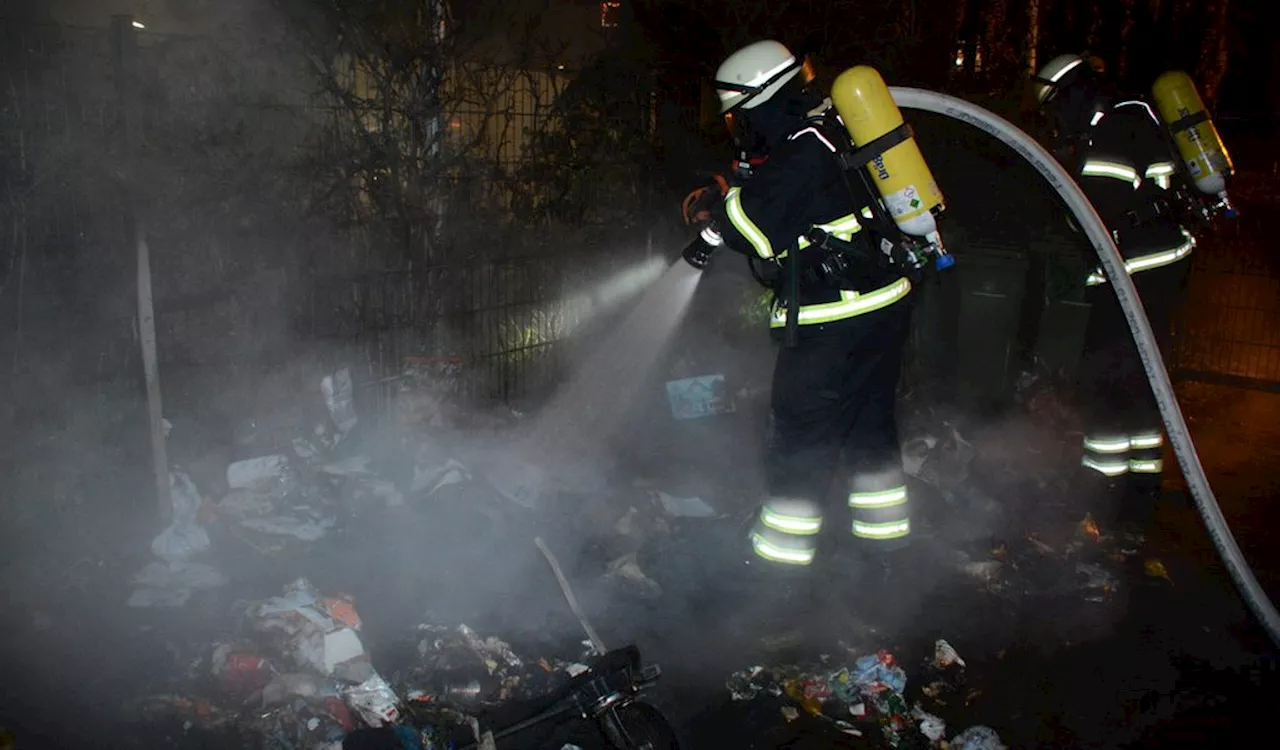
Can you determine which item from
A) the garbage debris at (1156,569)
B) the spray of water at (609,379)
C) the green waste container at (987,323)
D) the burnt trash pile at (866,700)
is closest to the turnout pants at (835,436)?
the burnt trash pile at (866,700)

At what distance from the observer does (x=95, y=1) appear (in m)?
9.13

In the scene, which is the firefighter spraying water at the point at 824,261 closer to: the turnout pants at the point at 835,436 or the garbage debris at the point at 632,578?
the turnout pants at the point at 835,436

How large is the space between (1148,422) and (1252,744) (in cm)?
214

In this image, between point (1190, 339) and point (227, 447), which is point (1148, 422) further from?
A: point (227, 447)

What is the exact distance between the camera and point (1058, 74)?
5.10 metres

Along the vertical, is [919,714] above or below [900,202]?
below

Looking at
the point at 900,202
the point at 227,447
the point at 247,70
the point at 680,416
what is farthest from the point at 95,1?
the point at 900,202

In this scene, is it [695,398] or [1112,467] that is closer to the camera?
[1112,467]

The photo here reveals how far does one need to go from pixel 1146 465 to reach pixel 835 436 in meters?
2.19

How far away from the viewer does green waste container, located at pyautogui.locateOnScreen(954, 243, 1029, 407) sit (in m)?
6.90

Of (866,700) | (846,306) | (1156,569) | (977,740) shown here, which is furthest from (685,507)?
(1156,569)

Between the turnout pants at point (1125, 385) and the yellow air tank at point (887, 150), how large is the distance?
1928 millimetres

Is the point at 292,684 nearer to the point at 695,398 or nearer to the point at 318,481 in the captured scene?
the point at 318,481

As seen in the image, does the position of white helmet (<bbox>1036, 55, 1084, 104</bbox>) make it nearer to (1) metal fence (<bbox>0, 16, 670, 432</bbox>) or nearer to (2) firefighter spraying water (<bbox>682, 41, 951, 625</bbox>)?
(2) firefighter spraying water (<bbox>682, 41, 951, 625</bbox>)
